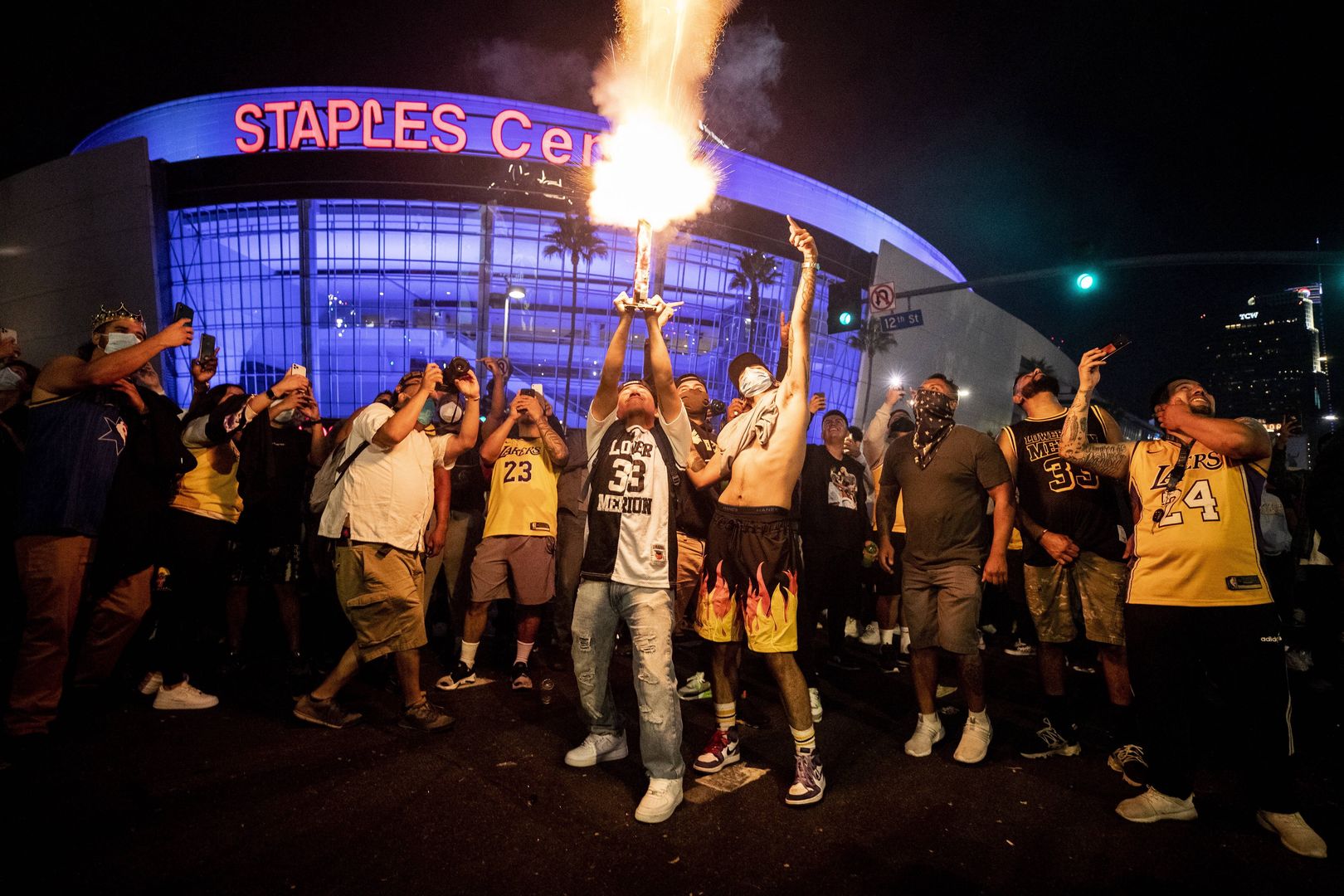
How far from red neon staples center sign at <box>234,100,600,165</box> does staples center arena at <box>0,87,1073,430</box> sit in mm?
112

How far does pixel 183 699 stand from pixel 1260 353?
136 m

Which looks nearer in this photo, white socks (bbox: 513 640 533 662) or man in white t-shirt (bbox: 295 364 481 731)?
man in white t-shirt (bbox: 295 364 481 731)

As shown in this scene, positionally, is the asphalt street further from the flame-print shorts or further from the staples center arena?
the staples center arena

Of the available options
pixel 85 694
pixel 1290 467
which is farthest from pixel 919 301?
pixel 85 694

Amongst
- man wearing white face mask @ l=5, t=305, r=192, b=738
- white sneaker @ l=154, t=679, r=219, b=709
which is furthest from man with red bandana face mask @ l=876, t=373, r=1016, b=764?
white sneaker @ l=154, t=679, r=219, b=709

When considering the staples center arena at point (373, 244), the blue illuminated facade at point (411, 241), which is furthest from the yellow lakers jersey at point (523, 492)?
the staples center arena at point (373, 244)

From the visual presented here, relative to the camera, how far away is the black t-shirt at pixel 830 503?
632cm

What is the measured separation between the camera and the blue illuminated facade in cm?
3775

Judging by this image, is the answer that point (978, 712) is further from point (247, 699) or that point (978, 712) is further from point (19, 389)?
point (19, 389)

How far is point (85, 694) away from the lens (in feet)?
15.2

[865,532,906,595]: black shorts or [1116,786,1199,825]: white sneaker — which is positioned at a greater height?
[865,532,906,595]: black shorts

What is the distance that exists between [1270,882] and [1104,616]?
5.54ft

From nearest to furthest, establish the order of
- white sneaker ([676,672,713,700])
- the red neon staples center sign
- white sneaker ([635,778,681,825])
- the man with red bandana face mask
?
white sneaker ([635,778,681,825])
the man with red bandana face mask
white sneaker ([676,672,713,700])
the red neon staples center sign

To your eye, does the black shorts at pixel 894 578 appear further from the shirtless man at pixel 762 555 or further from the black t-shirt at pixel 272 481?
the black t-shirt at pixel 272 481
